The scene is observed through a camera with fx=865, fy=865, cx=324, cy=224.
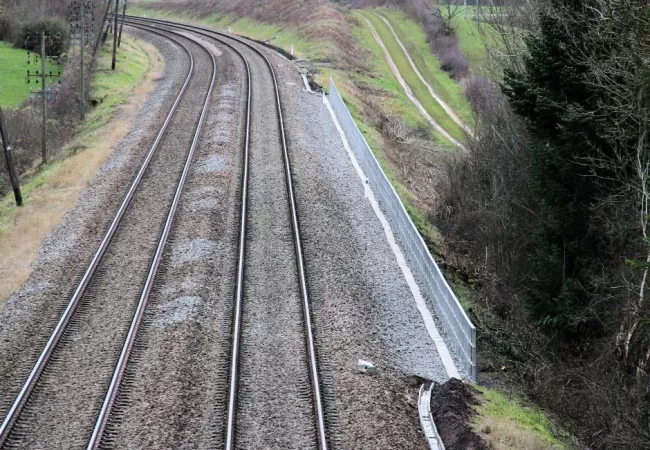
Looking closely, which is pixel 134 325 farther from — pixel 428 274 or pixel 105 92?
pixel 105 92

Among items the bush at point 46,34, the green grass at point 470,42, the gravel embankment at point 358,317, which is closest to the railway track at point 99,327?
the gravel embankment at point 358,317

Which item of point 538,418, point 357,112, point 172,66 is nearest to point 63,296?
point 538,418

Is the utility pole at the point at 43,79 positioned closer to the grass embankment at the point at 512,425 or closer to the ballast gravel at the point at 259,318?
the ballast gravel at the point at 259,318

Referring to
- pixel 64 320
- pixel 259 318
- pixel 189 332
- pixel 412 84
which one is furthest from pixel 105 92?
pixel 189 332

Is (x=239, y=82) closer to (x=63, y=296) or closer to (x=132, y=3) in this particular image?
(x=63, y=296)

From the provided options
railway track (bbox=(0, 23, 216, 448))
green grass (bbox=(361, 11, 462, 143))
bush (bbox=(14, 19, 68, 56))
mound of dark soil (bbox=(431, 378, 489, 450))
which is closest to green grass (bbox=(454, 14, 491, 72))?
green grass (bbox=(361, 11, 462, 143))

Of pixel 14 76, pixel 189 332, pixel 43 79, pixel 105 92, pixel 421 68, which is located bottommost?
pixel 14 76
